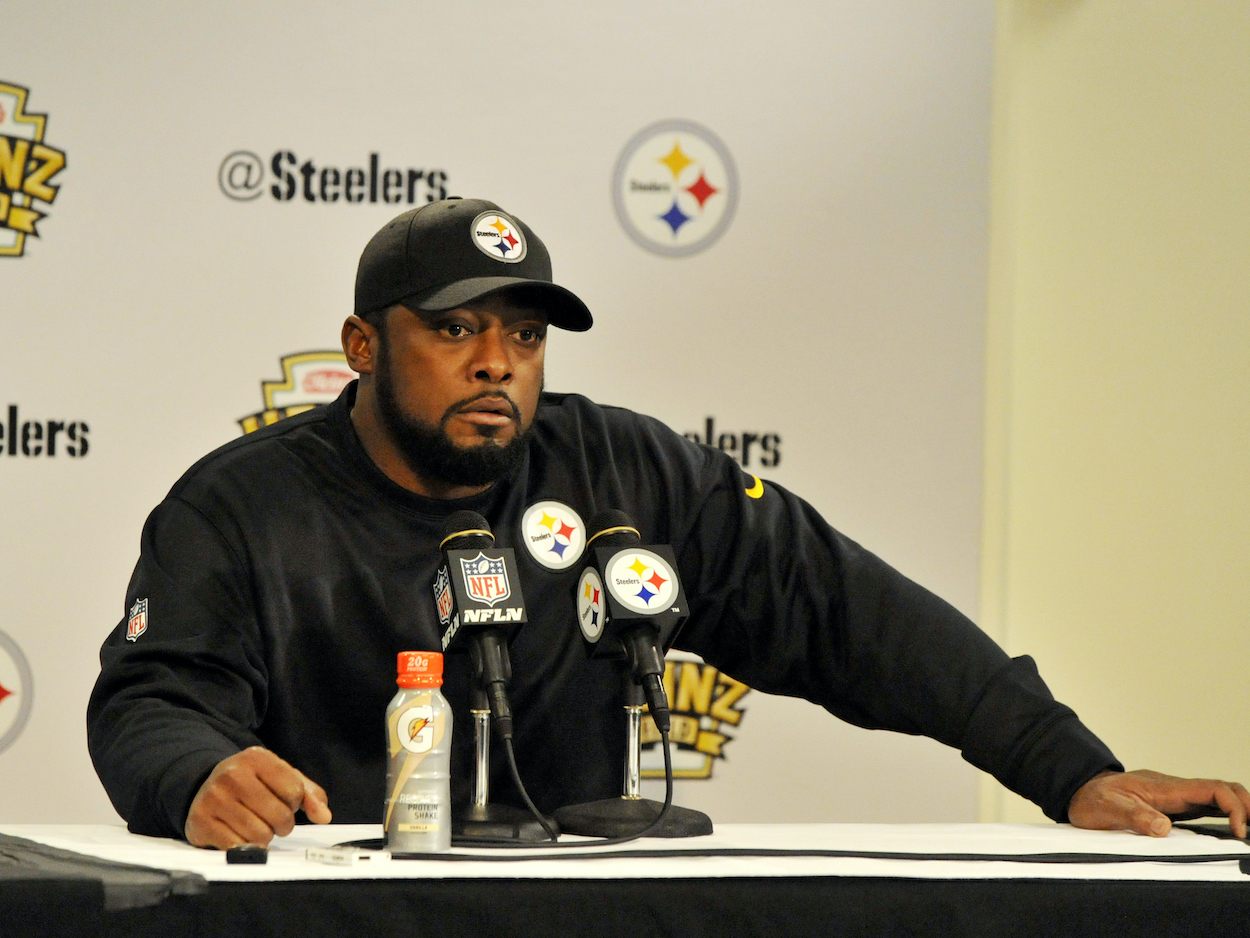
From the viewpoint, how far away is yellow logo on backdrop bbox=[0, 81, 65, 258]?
2.51 m

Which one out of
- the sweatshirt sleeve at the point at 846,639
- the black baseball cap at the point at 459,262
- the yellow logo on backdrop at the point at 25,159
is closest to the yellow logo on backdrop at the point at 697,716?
the sweatshirt sleeve at the point at 846,639

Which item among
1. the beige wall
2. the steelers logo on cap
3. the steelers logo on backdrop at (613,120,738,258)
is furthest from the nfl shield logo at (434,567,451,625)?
the beige wall

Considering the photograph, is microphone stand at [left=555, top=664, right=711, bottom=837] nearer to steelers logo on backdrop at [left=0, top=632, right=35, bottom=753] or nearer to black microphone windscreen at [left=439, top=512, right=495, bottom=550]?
black microphone windscreen at [left=439, top=512, right=495, bottom=550]

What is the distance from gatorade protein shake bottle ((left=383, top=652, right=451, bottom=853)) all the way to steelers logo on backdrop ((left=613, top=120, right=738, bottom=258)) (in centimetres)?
160

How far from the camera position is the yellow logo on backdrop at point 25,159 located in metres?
2.51

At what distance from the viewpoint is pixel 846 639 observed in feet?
6.22

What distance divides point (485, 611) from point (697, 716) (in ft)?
4.59

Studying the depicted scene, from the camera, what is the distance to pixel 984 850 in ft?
3.93

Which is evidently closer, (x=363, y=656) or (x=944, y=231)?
(x=363, y=656)

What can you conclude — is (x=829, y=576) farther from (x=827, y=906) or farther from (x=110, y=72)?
(x=110, y=72)

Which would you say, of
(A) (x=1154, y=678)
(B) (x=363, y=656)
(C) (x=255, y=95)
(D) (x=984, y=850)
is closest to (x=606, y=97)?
(C) (x=255, y=95)

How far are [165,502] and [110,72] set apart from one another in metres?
1.18

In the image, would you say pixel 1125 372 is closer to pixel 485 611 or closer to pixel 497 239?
pixel 497 239

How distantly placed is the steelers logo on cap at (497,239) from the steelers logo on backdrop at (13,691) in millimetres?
1354
